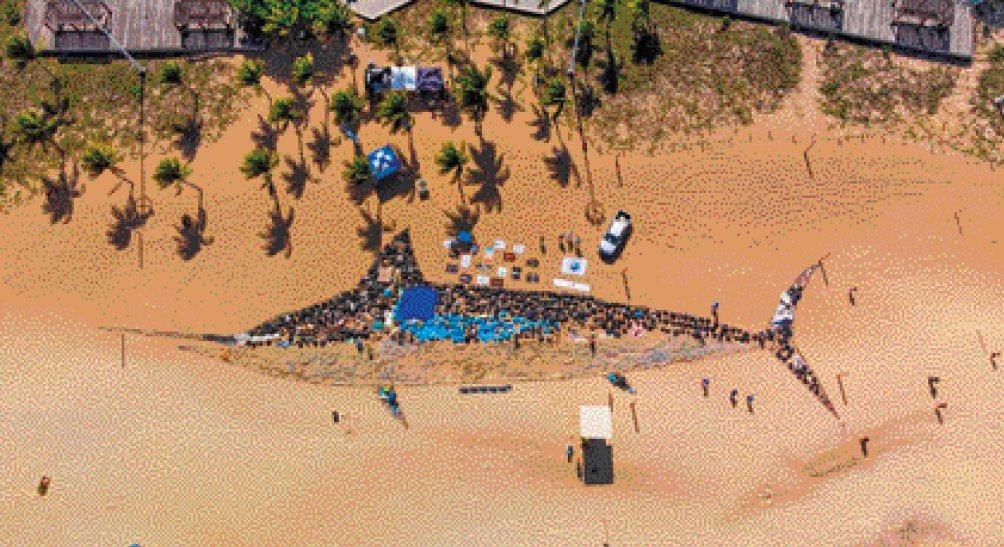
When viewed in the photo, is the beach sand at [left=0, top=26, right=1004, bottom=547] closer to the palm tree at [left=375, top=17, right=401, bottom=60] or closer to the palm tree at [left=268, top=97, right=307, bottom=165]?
the palm tree at [left=268, top=97, right=307, bottom=165]

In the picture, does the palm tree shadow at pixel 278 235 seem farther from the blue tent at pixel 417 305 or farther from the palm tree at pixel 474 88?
the palm tree at pixel 474 88

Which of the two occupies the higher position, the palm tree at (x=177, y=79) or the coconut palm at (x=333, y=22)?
the coconut palm at (x=333, y=22)

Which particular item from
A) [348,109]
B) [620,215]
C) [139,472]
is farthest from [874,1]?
[139,472]

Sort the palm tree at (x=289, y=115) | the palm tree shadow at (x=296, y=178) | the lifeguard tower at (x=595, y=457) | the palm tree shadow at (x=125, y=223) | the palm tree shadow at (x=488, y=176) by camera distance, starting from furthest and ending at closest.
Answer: the palm tree shadow at (x=488, y=176) < the palm tree shadow at (x=296, y=178) < the palm tree shadow at (x=125, y=223) < the palm tree at (x=289, y=115) < the lifeguard tower at (x=595, y=457)

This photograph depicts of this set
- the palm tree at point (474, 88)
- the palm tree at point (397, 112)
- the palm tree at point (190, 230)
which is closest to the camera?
the palm tree at point (474, 88)

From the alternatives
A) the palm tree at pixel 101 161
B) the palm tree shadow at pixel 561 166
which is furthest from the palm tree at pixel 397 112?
the palm tree at pixel 101 161

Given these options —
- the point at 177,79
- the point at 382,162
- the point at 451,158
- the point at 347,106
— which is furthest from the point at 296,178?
the point at 451,158

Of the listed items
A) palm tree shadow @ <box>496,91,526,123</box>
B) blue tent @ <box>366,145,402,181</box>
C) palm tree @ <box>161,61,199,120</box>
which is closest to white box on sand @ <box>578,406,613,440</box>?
blue tent @ <box>366,145,402,181</box>
